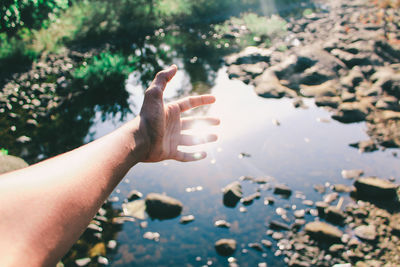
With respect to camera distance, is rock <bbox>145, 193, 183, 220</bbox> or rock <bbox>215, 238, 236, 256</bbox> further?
rock <bbox>145, 193, 183, 220</bbox>

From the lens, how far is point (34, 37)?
9.36 m

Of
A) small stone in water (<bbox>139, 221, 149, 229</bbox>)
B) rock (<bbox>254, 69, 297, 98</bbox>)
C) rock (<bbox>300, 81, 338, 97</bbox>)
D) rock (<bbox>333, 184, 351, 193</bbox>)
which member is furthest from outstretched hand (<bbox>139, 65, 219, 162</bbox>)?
rock (<bbox>300, 81, 338, 97</bbox>)

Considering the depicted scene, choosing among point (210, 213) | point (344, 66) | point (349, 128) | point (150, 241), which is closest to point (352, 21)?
point (344, 66)

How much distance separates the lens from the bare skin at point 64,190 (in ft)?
3.28

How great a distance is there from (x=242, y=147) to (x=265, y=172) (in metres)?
0.80

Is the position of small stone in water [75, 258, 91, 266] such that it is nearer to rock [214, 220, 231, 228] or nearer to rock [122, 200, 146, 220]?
rock [122, 200, 146, 220]

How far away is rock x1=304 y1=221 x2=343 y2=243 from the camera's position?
293 centimetres

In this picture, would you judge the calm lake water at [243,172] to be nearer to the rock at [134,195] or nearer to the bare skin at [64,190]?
the rock at [134,195]

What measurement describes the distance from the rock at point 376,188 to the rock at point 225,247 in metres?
1.82

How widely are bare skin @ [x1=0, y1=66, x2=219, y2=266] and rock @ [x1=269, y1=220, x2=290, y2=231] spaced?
2010mm

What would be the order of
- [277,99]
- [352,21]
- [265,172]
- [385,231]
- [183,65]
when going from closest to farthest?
[385,231], [265,172], [277,99], [183,65], [352,21]

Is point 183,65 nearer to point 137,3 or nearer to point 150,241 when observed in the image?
point 137,3

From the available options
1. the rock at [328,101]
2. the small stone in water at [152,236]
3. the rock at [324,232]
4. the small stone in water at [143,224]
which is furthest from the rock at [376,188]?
the small stone in water at [143,224]

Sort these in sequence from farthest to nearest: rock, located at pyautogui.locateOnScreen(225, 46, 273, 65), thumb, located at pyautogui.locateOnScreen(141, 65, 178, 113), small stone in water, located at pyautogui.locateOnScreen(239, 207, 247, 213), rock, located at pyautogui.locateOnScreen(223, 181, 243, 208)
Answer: rock, located at pyautogui.locateOnScreen(225, 46, 273, 65) < rock, located at pyautogui.locateOnScreen(223, 181, 243, 208) < small stone in water, located at pyautogui.locateOnScreen(239, 207, 247, 213) < thumb, located at pyautogui.locateOnScreen(141, 65, 178, 113)
